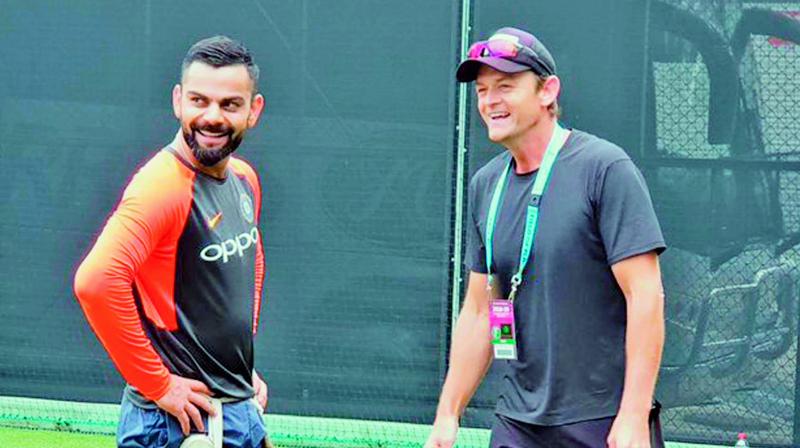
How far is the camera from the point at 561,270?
3.79 metres

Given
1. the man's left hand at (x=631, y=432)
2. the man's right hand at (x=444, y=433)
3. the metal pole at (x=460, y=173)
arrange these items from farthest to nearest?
the metal pole at (x=460, y=173), the man's right hand at (x=444, y=433), the man's left hand at (x=631, y=432)

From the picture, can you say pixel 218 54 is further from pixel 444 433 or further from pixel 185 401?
pixel 444 433

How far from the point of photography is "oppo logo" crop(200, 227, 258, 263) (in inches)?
148

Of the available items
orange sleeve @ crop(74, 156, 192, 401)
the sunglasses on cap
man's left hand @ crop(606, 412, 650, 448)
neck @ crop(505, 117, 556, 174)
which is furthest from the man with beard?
man's left hand @ crop(606, 412, 650, 448)

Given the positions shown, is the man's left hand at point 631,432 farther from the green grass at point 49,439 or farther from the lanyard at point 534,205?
the green grass at point 49,439

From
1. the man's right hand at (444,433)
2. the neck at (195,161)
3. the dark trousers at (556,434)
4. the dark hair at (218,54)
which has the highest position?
the dark hair at (218,54)

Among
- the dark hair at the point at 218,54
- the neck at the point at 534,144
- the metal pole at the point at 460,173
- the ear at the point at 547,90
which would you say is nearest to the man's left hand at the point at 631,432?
the neck at the point at 534,144

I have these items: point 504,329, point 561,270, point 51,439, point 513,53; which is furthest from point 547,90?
point 51,439

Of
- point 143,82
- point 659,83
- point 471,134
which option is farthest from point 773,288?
point 143,82

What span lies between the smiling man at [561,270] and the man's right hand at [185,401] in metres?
0.86

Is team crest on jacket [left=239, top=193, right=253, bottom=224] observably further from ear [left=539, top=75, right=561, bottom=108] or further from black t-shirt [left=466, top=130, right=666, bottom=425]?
ear [left=539, top=75, right=561, bottom=108]

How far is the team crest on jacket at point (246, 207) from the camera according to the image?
13.0 feet

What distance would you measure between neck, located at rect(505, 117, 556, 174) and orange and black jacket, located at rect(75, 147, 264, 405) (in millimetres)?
818

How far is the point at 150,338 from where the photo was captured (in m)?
3.72
